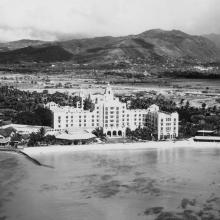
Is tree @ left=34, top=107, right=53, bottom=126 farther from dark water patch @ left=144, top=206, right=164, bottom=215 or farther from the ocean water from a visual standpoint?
dark water patch @ left=144, top=206, right=164, bottom=215

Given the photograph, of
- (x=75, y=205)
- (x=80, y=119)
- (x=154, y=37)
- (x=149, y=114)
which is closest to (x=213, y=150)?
(x=149, y=114)

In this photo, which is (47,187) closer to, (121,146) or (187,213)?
(187,213)

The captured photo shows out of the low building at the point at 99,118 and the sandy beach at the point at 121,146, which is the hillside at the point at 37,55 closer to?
the low building at the point at 99,118

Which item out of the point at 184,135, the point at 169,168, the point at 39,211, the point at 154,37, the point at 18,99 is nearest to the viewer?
the point at 39,211

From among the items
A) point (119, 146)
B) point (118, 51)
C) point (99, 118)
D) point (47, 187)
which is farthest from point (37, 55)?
point (47, 187)

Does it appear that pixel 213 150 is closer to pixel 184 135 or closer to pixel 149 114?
pixel 184 135

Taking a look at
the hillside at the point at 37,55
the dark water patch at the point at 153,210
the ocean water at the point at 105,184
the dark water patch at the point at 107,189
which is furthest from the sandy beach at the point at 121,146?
the hillside at the point at 37,55

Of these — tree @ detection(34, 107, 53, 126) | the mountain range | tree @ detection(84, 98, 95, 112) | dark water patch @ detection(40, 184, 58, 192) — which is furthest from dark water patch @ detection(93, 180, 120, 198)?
the mountain range
